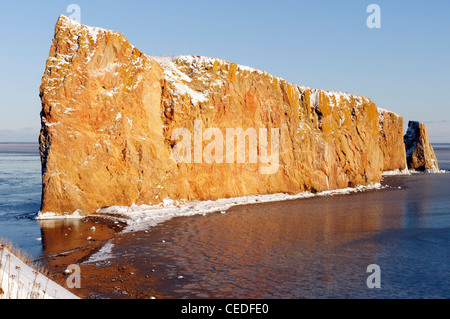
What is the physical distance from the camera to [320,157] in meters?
37.7

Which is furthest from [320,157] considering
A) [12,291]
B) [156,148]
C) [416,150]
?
[416,150]

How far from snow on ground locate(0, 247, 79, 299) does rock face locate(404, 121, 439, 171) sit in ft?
227

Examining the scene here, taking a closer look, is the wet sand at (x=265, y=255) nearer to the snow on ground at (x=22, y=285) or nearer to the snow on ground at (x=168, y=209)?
the snow on ground at (x=168, y=209)

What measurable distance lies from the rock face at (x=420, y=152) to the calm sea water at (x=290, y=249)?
146 feet

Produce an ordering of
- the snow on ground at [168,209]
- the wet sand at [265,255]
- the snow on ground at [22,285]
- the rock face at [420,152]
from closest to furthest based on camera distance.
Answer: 1. the snow on ground at [22,285]
2. the wet sand at [265,255]
3. the snow on ground at [168,209]
4. the rock face at [420,152]

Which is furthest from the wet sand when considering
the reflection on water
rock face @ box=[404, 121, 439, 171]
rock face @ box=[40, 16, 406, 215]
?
rock face @ box=[404, 121, 439, 171]

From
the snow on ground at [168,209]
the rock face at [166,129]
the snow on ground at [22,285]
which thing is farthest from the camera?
the rock face at [166,129]

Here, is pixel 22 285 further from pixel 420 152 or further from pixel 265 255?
pixel 420 152

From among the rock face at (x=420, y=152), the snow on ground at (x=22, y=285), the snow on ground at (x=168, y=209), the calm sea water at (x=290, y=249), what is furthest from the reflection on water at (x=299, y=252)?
the rock face at (x=420, y=152)

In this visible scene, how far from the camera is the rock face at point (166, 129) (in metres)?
24.6

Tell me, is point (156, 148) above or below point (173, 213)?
above

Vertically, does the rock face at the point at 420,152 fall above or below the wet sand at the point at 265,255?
above
